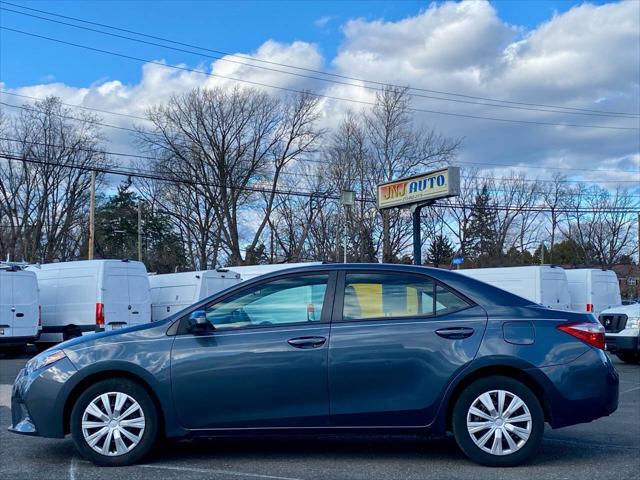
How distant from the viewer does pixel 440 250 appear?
214ft

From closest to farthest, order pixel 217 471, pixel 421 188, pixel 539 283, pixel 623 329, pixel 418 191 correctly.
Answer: pixel 217 471 → pixel 623 329 → pixel 539 283 → pixel 421 188 → pixel 418 191

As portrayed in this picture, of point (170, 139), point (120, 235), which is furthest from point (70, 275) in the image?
point (120, 235)

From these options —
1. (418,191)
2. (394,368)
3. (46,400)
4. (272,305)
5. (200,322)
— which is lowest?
(46,400)

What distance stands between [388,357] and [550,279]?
17.4 meters

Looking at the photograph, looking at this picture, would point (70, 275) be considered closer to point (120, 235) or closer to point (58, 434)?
point (58, 434)

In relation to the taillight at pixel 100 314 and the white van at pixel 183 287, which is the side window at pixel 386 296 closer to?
the taillight at pixel 100 314

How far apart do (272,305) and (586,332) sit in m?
2.56

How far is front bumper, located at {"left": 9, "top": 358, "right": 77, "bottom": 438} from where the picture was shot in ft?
19.5

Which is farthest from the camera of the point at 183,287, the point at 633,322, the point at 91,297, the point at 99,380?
the point at 183,287

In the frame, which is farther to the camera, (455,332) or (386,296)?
(386,296)

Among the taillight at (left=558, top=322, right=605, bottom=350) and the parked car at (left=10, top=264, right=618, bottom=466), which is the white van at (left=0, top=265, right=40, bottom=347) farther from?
the taillight at (left=558, top=322, right=605, bottom=350)

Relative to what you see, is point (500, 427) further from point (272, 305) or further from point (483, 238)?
point (483, 238)

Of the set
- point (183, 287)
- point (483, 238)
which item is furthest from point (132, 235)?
point (183, 287)

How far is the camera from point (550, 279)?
72.5 ft
